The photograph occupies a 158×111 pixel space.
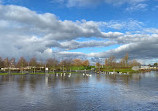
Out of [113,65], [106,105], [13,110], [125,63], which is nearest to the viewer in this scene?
[13,110]

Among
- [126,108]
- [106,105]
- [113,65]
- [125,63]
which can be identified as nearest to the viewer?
[126,108]

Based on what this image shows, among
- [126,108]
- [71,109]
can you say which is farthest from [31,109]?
[126,108]

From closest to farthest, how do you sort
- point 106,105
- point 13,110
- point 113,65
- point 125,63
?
1. point 13,110
2. point 106,105
3. point 125,63
4. point 113,65

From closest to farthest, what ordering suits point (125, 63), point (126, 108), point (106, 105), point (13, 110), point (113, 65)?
point (13, 110) < point (126, 108) < point (106, 105) < point (125, 63) < point (113, 65)

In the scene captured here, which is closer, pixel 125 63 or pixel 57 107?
pixel 57 107

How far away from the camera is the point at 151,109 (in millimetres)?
16656

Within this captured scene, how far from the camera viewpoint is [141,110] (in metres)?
16.2

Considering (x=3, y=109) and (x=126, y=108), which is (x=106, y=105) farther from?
(x=3, y=109)

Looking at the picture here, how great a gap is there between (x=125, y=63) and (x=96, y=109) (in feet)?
474

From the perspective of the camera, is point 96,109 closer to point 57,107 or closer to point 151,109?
point 57,107

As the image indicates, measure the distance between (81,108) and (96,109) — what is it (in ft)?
5.09

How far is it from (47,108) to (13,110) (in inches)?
126

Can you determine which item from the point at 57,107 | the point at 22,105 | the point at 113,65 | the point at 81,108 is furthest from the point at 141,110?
the point at 113,65

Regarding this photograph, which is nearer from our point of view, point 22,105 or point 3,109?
point 3,109
